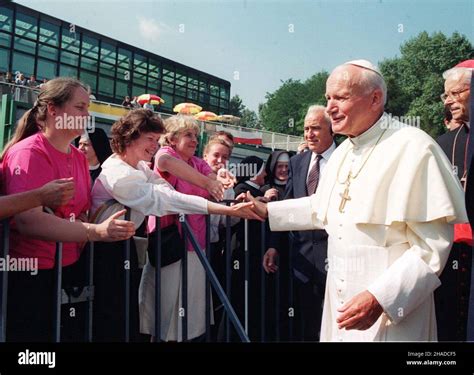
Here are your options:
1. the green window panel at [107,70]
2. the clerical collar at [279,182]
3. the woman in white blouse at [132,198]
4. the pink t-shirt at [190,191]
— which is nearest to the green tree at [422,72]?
the woman in white blouse at [132,198]

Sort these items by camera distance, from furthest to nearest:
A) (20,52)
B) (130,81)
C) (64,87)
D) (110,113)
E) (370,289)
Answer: (110,113) < (130,81) < (20,52) < (64,87) < (370,289)

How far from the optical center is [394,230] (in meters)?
1.86

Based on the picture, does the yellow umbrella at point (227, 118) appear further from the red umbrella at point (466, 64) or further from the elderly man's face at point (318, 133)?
the red umbrella at point (466, 64)

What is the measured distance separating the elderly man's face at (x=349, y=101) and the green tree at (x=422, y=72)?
0.22 meters

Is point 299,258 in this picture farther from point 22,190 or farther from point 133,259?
point 22,190

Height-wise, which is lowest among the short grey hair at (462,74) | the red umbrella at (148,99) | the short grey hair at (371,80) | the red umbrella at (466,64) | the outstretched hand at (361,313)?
the outstretched hand at (361,313)

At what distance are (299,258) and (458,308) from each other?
0.91 meters

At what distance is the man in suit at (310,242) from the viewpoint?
2.75 meters

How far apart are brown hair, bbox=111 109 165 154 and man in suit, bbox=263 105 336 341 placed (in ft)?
3.26

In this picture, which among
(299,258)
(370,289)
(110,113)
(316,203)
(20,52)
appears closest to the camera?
(370,289)

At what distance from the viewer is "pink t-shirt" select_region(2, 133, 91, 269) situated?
5.98 ft

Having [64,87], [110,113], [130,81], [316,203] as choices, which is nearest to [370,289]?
[316,203]

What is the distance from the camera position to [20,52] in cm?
259

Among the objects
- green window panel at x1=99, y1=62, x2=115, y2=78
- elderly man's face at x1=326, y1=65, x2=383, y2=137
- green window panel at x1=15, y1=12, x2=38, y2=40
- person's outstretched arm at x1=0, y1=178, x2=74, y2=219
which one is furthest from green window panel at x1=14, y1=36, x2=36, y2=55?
elderly man's face at x1=326, y1=65, x2=383, y2=137
